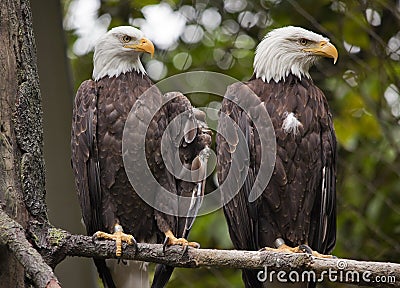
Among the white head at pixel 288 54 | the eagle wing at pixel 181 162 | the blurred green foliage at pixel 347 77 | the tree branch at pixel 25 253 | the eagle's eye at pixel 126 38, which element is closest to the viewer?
the tree branch at pixel 25 253

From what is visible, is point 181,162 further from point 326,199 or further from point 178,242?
point 326,199

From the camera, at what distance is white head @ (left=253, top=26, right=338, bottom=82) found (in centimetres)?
485

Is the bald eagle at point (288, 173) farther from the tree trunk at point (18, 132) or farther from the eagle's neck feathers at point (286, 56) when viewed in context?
the tree trunk at point (18, 132)

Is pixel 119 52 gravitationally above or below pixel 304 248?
above

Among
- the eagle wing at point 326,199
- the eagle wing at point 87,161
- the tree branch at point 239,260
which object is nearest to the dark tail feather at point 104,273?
the eagle wing at point 87,161

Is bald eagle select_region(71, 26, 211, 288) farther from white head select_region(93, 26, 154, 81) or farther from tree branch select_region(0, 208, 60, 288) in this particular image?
tree branch select_region(0, 208, 60, 288)

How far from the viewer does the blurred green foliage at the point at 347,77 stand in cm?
639

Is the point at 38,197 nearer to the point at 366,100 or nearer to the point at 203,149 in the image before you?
the point at 203,149

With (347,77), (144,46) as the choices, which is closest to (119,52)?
(144,46)

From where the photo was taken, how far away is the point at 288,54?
193 inches

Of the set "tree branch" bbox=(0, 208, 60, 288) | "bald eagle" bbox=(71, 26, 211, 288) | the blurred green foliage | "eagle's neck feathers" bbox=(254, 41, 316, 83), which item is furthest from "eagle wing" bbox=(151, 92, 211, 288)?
the blurred green foliage

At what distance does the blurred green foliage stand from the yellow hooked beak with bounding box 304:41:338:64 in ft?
4.55

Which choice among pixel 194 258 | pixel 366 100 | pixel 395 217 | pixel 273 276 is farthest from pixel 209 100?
pixel 194 258

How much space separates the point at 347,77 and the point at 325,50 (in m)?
→ 1.99
